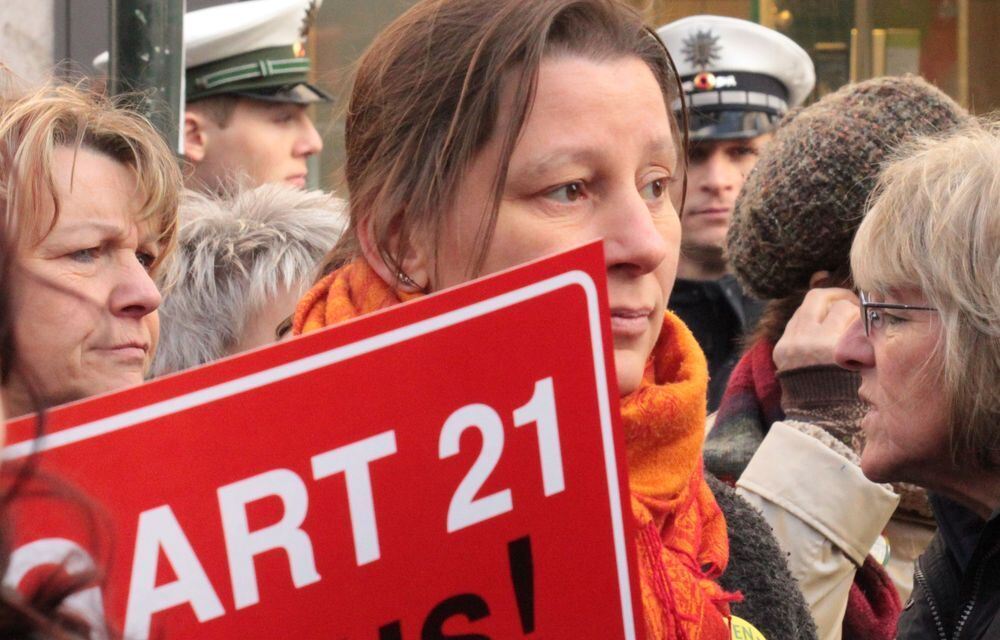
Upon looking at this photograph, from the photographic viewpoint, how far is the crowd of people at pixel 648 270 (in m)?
1.70

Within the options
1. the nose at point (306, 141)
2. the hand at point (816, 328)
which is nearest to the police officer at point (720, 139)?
the hand at point (816, 328)

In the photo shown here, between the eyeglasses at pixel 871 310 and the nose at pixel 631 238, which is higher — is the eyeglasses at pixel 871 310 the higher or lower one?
the lower one

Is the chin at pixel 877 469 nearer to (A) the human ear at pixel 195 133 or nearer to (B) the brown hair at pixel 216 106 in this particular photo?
(A) the human ear at pixel 195 133

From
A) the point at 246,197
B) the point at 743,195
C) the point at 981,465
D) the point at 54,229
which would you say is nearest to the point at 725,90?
the point at 743,195

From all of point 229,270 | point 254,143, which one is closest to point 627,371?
point 229,270

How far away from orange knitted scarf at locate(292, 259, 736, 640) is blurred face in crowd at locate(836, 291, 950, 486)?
0.55 meters

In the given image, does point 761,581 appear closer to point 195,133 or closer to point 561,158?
point 561,158

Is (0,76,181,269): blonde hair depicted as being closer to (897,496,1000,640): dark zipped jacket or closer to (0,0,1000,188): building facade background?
(897,496,1000,640): dark zipped jacket

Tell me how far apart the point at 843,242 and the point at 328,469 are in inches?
81.6

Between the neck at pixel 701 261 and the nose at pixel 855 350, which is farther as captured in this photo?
the neck at pixel 701 261

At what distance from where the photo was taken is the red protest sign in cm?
116

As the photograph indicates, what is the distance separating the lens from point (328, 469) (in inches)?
48.4

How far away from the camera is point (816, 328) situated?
302 centimetres

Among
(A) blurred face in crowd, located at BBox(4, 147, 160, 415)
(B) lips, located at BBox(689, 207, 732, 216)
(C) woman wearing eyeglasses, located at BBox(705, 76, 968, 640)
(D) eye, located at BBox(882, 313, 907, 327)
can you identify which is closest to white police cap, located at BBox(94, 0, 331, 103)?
(B) lips, located at BBox(689, 207, 732, 216)
